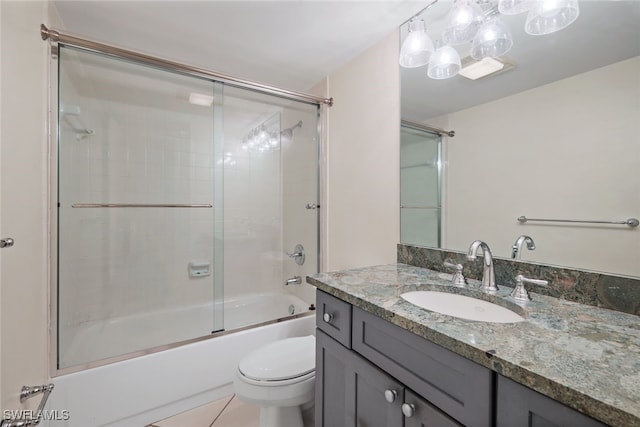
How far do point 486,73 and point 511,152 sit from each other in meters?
0.36

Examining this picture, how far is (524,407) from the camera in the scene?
50 cm

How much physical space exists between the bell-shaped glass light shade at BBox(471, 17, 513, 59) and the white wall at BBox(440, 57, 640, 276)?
205 millimetres

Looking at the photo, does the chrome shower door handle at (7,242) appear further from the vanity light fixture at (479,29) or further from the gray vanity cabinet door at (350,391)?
the vanity light fixture at (479,29)

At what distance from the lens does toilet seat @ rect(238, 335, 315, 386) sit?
4.05ft

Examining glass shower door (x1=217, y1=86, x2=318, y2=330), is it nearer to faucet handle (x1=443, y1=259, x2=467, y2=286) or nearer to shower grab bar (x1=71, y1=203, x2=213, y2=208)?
shower grab bar (x1=71, y1=203, x2=213, y2=208)

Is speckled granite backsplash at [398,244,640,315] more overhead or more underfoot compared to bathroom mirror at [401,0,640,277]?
more underfoot

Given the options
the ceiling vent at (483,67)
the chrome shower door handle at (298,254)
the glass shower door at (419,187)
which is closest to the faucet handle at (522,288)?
the glass shower door at (419,187)

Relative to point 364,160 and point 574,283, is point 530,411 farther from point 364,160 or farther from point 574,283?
point 364,160

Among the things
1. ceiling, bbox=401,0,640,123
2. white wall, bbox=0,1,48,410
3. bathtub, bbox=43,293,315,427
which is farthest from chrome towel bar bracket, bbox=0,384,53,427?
ceiling, bbox=401,0,640,123

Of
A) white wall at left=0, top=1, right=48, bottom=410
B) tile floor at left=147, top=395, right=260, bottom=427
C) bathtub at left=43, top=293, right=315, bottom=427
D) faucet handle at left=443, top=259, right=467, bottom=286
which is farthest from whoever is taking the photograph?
tile floor at left=147, top=395, right=260, bottom=427

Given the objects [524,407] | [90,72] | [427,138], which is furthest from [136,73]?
[524,407]

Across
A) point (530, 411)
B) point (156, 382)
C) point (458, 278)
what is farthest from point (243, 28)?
point (156, 382)

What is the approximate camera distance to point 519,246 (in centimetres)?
101

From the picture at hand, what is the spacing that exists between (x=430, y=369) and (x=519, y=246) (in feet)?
2.09
